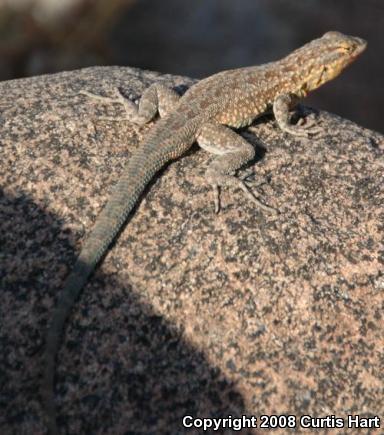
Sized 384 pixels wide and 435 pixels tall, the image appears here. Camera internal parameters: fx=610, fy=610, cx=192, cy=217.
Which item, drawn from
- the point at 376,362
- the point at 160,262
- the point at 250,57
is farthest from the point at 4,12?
the point at 376,362

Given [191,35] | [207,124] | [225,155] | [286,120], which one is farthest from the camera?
[191,35]

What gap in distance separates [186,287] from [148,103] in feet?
5.64

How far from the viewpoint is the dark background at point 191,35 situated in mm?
10211

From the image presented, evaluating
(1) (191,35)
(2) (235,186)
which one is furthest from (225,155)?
(1) (191,35)

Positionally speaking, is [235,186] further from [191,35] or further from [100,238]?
[191,35]

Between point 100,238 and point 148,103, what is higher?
point 148,103

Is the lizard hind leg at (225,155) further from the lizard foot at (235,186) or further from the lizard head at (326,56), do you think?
the lizard head at (326,56)

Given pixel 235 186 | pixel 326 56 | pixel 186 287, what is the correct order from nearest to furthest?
pixel 186 287, pixel 235 186, pixel 326 56

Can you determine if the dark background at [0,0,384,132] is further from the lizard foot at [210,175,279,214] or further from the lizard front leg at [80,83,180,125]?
the lizard foot at [210,175,279,214]

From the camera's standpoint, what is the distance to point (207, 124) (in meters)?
4.53

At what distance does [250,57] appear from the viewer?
427 inches

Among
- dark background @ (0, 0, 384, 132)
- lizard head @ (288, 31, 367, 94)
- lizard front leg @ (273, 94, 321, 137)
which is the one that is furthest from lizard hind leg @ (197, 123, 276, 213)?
dark background @ (0, 0, 384, 132)

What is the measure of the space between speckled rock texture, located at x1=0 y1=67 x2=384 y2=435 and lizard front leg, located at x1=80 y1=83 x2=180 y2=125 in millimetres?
160

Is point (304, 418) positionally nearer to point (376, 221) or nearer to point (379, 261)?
point (379, 261)
